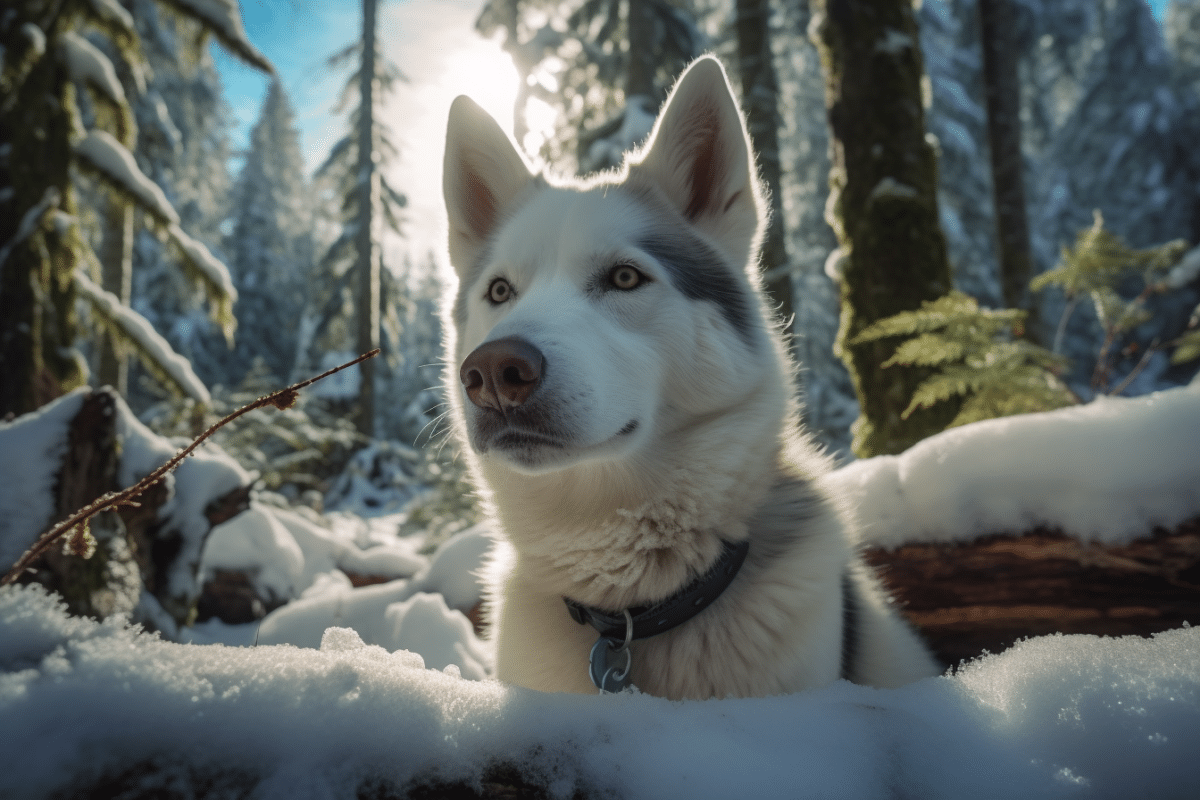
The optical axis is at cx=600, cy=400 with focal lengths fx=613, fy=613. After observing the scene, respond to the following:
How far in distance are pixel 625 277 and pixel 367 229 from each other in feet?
58.2

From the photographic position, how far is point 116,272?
9953 millimetres

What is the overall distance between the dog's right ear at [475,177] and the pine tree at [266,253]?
1362 inches

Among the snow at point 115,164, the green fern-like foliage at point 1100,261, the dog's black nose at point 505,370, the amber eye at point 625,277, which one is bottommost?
the dog's black nose at point 505,370

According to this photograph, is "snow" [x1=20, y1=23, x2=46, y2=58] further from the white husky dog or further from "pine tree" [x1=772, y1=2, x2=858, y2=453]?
"pine tree" [x1=772, y1=2, x2=858, y2=453]

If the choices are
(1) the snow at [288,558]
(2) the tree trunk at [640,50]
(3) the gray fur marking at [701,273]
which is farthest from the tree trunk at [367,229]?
(3) the gray fur marking at [701,273]

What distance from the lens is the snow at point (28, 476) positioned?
261 centimetres

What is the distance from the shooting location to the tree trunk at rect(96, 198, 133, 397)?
29.2 ft

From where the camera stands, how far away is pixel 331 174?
69.3 ft

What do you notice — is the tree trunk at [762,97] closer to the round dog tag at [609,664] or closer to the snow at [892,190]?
the snow at [892,190]

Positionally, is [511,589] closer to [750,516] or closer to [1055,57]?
[750,516]

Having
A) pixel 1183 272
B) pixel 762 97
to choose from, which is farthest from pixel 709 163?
pixel 762 97

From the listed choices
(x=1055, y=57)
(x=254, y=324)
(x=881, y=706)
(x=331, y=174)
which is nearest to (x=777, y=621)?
(x=881, y=706)

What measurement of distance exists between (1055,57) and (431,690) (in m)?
28.7

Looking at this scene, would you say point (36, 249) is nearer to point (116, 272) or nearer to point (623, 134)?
point (116, 272)
